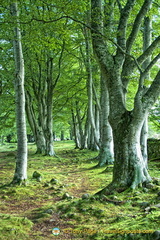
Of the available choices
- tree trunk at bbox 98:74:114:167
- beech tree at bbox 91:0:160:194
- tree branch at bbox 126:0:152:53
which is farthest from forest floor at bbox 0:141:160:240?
tree trunk at bbox 98:74:114:167

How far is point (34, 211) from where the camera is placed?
4.70m

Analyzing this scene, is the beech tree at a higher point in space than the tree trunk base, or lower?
higher

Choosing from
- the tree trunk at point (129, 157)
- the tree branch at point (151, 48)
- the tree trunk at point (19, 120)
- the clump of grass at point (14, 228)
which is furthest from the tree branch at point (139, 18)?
the clump of grass at point (14, 228)

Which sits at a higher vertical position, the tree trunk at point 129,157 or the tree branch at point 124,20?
the tree branch at point 124,20

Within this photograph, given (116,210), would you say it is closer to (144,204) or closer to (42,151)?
(144,204)

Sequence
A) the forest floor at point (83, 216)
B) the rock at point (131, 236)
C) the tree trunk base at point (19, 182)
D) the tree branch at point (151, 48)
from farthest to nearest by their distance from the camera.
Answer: the tree trunk base at point (19, 182)
the tree branch at point (151, 48)
the forest floor at point (83, 216)
the rock at point (131, 236)

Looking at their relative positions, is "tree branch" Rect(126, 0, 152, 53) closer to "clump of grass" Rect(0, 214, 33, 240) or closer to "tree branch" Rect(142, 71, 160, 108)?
"tree branch" Rect(142, 71, 160, 108)

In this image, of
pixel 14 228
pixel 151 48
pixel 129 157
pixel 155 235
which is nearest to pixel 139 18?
pixel 151 48

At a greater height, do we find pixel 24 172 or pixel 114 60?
pixel 114 60

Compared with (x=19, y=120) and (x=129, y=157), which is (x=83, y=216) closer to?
(x=129, y=157)

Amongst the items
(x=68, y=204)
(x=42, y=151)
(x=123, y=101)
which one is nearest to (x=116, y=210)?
(x=68, y=204)

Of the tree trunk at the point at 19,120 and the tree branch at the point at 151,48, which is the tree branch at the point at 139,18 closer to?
the tree branch at the point at 151,48

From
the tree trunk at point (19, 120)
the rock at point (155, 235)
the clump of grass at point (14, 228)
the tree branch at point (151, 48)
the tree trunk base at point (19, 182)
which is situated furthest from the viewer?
the tree trunk at point (19, 120)

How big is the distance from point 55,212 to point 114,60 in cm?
397
